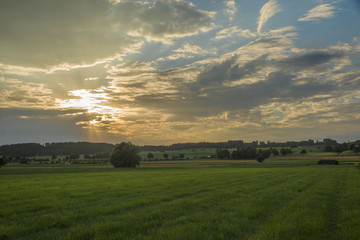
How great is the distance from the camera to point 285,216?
1353cm

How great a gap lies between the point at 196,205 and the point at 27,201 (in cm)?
1315

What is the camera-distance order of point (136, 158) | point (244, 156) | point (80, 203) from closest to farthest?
point (80, 203) < point (136, 158) < point (244, 156)

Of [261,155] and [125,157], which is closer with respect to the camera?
[125,157]

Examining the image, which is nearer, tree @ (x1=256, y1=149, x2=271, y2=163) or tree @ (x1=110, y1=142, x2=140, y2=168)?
tree @ (x1=110, y1=142, x2=140, y2=168)

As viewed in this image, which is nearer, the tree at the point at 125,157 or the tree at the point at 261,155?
the tree at the point at 125,157

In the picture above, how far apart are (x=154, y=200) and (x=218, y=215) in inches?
263

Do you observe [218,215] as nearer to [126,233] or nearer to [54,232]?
[126,233]

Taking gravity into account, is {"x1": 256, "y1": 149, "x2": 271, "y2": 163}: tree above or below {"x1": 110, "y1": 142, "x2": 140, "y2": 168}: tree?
below

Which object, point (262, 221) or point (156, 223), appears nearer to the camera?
point (156, 223)

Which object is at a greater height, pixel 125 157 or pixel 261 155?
pixel 125 157

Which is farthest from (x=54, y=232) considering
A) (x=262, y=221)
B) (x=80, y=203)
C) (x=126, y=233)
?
(x=262, y=221)

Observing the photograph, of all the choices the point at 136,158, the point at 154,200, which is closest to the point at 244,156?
the point at 136,158

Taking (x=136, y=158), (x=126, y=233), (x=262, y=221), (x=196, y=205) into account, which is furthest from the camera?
(x=136, y=158)

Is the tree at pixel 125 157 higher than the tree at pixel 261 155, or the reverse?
the tree at pixel 125 157
